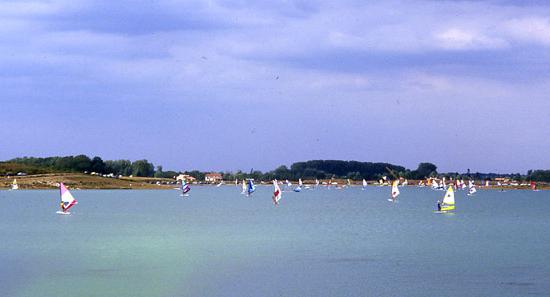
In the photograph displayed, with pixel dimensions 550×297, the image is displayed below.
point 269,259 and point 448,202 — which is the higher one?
point 448,202

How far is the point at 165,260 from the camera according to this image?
59531 mm

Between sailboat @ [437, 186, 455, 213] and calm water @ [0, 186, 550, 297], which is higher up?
sailboat @ [437, 186, 455, 213]

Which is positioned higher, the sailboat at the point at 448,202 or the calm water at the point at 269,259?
the sailboat at the point at 448,202

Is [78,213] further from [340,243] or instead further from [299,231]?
[340,243]

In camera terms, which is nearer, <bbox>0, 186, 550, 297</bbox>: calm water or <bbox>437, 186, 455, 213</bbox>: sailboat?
<bbox>0, 186, 550, 297</bbox>: calm water

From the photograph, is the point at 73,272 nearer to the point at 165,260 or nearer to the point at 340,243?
the point at 165,260

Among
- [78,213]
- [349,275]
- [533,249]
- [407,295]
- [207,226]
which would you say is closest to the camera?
[407,295]

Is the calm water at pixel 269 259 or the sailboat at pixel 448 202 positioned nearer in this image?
the calm water at pixel 269 259

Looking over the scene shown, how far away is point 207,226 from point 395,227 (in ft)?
67.6

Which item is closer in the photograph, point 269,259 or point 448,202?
point 269,259

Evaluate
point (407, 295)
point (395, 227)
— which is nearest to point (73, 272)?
point (407, 295)

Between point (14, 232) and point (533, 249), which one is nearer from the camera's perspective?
point (533, 249)

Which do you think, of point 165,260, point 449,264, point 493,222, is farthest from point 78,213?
point 449,264

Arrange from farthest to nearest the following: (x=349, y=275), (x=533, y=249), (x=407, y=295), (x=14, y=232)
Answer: (x=14, y=232) → (x=533, y=249) → (x=349, y=275) → (x=407, y=295)
